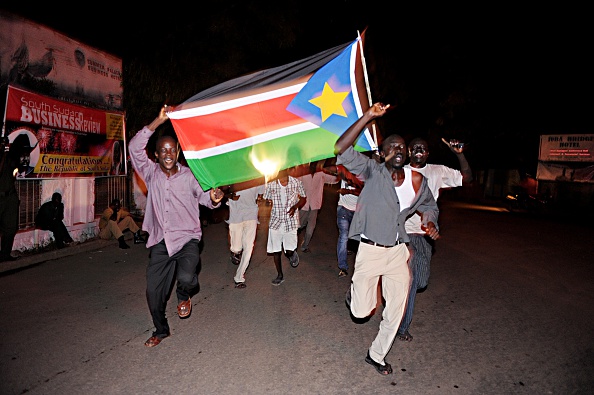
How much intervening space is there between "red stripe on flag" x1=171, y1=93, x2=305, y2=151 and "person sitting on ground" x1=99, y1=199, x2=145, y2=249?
571 centimetres

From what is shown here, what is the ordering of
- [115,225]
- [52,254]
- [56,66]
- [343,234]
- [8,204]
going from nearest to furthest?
[343,234], [8,204], [52,254], [56,66], [115,225]

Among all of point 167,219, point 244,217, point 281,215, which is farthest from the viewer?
point 244,217

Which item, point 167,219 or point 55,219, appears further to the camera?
point 55,219

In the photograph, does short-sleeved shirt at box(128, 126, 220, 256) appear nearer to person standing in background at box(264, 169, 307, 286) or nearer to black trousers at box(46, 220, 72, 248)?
person standing in background at box(264, 169, 307, 286)

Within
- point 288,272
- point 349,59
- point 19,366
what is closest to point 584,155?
point 288,272

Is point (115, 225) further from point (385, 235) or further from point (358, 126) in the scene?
point (358, 126)

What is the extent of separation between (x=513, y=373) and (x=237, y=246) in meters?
4.42

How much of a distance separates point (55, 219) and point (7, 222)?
127 cm

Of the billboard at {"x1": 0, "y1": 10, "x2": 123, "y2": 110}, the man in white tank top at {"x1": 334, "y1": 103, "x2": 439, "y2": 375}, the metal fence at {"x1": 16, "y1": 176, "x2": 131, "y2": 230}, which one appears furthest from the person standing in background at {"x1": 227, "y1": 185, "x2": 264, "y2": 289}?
the billboard at {"x1": 0, "y1": 10, "x2": 123, "y2": 110}

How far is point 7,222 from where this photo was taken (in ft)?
26.0

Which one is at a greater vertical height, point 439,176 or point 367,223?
point 439,176

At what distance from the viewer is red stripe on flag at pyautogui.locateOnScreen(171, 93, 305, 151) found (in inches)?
195

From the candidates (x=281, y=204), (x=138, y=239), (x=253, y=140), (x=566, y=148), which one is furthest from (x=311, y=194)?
(x=566, y=148)

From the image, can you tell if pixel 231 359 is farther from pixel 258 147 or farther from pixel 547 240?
pixel 547 240
